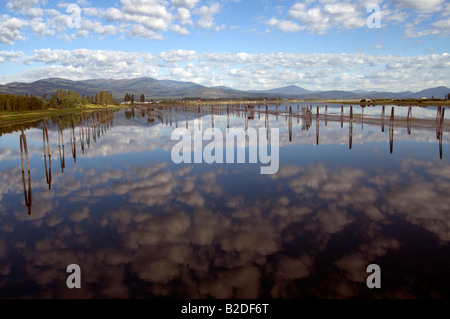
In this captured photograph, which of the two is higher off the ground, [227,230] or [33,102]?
[33,102]

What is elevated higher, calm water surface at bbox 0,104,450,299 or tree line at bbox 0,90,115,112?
tree line at bbox 0,90,115,112

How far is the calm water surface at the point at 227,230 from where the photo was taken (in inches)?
393

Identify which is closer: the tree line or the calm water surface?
the calm water surface

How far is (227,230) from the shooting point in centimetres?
1379

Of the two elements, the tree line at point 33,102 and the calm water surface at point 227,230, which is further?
the tree line at point 33,102

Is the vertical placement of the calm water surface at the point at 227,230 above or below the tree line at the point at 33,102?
below

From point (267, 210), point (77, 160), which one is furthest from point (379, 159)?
point (77, 160)

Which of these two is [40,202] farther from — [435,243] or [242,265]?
[435,243]

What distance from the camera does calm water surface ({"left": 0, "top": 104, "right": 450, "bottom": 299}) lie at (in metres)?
9.98

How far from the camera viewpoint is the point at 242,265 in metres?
11.0

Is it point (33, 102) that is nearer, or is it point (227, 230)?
point (227, 230)
